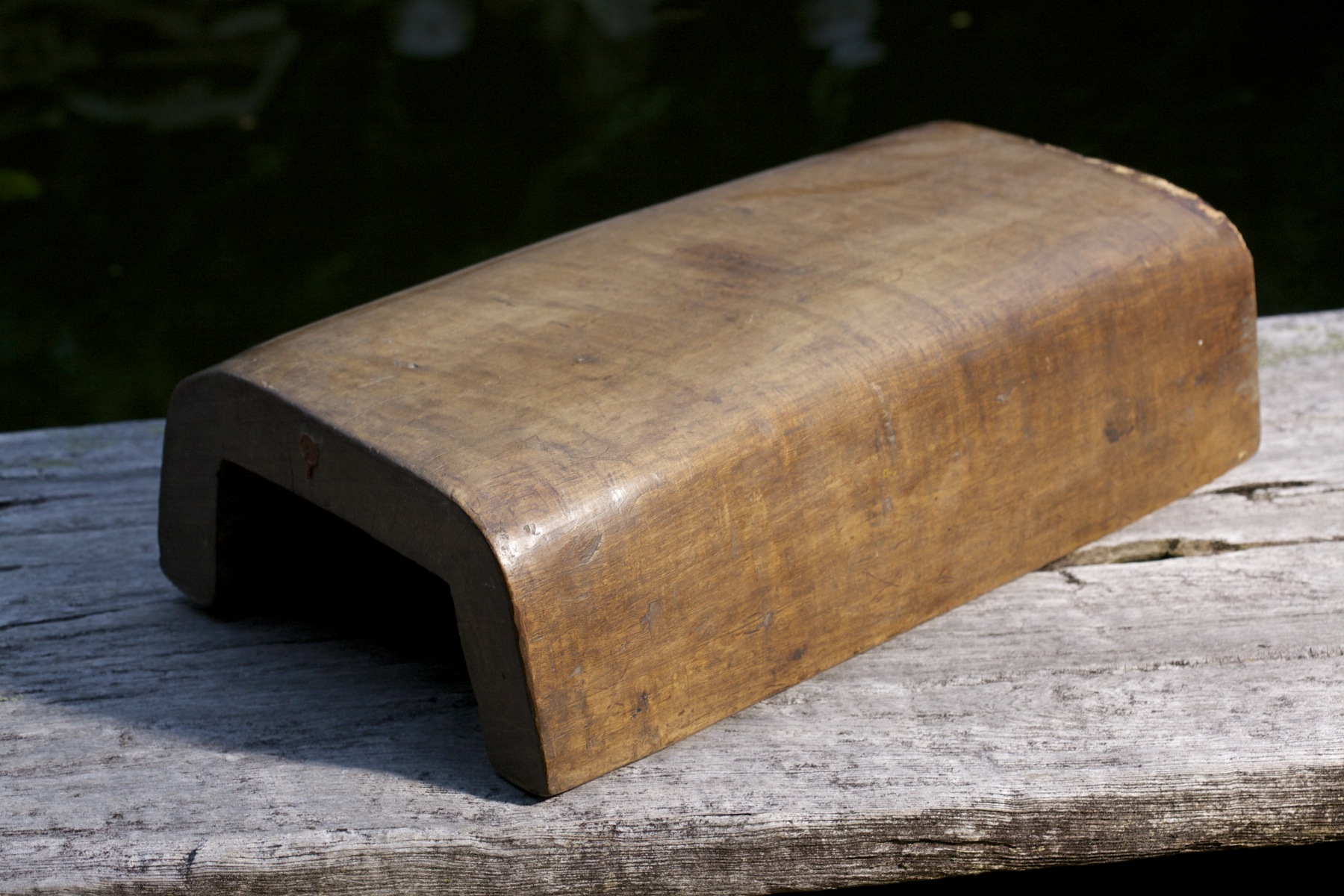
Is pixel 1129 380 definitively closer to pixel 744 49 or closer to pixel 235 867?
pixel 235 867

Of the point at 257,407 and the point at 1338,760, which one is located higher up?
the point at 257,407

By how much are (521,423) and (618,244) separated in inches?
15.4

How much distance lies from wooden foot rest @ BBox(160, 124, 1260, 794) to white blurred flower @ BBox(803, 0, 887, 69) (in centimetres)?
374

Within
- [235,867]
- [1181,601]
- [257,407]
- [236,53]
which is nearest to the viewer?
[235,867]

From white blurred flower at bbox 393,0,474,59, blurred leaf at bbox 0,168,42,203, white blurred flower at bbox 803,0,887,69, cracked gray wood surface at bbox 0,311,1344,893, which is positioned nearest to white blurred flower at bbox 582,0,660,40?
white blurred flower at bbox 393,0,474,59

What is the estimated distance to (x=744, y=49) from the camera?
548 centimetres

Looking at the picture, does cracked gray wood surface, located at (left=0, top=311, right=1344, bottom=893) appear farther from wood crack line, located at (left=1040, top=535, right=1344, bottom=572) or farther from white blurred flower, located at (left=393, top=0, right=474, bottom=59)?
white blurred flower, located at (left=393, top=0, right=474, bottom=59)

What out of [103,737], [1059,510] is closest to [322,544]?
[103,737]

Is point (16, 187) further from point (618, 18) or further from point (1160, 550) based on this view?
point (1160, 550)

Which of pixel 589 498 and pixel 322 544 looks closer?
pixel 589 498

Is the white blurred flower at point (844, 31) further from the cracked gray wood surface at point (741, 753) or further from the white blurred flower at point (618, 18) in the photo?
the cracked gray wood surface at point (741, 753)

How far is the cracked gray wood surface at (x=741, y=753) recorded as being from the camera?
48.7 inches

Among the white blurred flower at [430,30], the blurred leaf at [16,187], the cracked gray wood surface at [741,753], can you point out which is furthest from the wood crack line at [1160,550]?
the white blurred flower at [430,30]

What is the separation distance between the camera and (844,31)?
5555 mm
